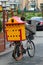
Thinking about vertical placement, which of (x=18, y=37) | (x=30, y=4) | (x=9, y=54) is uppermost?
(x=18, y=37)

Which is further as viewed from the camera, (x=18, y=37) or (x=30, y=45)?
(x=30, y=45)

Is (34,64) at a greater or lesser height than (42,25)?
greater

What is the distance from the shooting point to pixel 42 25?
32.0 meters

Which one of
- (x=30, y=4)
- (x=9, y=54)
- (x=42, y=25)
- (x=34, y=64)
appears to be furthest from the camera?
(x=30, y=4)

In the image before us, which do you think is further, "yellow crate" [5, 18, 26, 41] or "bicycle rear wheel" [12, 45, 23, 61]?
"yellow crate" [5, 18, 26, 41]

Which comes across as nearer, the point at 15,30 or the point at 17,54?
the point at 17,54

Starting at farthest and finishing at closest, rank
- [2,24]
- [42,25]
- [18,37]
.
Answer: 1. [42,25]
2. [2,24]
3. [18,37]

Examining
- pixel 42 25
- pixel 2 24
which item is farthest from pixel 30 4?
pixel 2 24

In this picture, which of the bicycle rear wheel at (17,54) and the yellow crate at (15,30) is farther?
the yellow crate at (15,30)

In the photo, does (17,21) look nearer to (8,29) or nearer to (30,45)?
(8,29)

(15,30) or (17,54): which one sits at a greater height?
(15,30)

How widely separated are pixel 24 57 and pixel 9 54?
1.16 metres

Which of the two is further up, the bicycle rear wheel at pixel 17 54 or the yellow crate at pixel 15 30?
the yellow crate at pixel 15 30

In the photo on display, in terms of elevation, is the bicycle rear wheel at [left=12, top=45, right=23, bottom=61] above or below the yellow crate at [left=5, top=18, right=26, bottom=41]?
below
